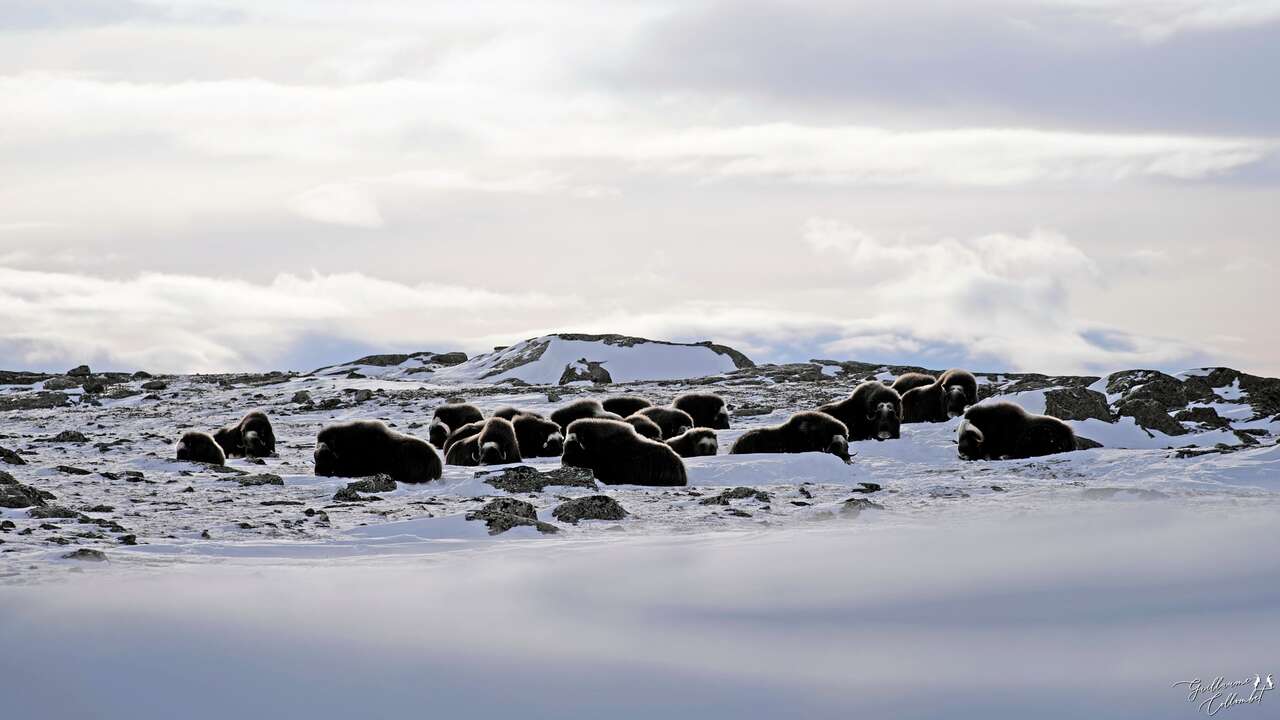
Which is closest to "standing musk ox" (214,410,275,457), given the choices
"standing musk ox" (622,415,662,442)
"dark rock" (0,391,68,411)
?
"standing musk ox" (622,415,662,442)

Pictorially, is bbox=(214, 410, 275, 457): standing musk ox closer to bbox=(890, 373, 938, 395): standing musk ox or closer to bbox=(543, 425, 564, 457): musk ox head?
bbox=(543, 425, 564, 457): musk ox head

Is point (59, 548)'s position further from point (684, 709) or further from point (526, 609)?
point (684, 709)

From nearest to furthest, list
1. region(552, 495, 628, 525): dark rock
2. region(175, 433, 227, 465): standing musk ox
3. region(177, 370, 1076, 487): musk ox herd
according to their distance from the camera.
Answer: region(552, 495, 628, 525): dark rock, region(177, 370, 1076, 487): musk ox herd, region(175, 433, 227, 465): standing musk ox

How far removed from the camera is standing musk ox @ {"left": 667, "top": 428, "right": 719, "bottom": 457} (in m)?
16.2

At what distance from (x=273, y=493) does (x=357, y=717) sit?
26.6ft

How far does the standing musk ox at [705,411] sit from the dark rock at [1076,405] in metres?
5.30

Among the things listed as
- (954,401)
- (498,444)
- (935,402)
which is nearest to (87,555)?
(498,444)

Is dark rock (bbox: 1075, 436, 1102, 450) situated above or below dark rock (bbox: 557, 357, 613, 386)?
below

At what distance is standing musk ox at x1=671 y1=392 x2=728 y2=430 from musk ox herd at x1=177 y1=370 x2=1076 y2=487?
2cm

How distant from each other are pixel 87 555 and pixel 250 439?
10.4 metres

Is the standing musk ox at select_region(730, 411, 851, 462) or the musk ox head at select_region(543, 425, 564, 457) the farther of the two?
the musk ox head at select_region(543, 425, 564, 457)

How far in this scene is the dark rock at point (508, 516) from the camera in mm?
9461

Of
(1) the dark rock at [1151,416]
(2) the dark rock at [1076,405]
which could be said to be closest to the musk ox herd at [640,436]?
(2) the dark rock at [1076,405]

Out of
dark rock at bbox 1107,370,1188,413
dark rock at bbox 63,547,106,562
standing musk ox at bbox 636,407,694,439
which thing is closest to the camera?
dark rock at bbox 63,547,106,562
